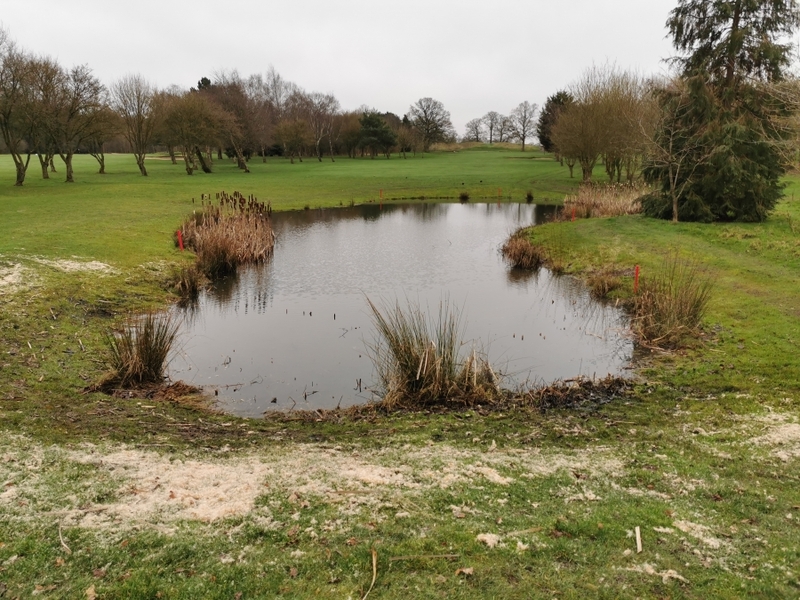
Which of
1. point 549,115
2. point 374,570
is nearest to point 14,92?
point 374,570

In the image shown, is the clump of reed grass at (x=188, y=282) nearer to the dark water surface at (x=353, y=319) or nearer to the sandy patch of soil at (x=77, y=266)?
the dark water surface at (x=353, y=319)

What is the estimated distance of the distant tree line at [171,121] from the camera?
31.6 meters

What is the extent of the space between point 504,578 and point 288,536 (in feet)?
5.29

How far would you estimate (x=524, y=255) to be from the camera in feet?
60.0

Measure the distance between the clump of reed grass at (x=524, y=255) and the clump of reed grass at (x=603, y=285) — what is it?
307cm

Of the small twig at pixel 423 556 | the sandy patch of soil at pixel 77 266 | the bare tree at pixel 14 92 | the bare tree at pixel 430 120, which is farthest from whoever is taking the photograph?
the bare tree at pixel 430 120

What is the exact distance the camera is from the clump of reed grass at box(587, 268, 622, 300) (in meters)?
14.3

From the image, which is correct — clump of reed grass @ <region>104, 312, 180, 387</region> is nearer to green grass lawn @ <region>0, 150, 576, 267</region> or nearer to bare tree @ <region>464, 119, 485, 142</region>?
green grass lawn @ <region>0, 150, 576, 267</region>

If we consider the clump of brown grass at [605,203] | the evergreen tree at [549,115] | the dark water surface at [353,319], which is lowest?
the dark water surface at [353,319]

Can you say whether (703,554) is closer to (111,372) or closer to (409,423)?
(409,423)

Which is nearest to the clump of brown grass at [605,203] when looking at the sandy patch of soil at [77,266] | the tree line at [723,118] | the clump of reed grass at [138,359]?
the tree line at [723,118]

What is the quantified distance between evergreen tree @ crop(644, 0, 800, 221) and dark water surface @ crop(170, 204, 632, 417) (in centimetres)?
786

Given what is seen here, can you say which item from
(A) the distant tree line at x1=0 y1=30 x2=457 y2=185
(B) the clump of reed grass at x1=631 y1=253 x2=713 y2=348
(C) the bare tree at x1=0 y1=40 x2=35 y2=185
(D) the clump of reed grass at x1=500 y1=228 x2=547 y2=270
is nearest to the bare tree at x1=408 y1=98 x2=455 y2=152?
(A) the distant tree line at x1=0 y1=30 x2=457 y2=185

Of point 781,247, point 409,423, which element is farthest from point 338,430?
point 781,247
